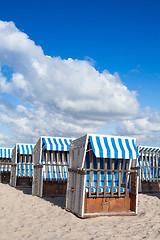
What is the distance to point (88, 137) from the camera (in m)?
9.88

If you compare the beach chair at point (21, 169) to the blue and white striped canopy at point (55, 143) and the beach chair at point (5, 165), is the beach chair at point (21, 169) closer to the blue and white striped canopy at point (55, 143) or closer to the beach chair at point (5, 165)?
the beach chair at point (5, 165)

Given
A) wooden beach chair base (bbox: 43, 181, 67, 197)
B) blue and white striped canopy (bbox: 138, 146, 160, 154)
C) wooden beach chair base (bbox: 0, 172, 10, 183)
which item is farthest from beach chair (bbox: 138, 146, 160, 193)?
wooden beach chair base (bbox: 0, 172, 10, 183)

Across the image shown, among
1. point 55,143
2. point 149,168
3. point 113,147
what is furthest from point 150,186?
point 113,147

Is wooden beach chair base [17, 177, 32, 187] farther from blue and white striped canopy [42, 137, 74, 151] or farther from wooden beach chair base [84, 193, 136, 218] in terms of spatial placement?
wooden beach chair base [84, 193, 136, 218]

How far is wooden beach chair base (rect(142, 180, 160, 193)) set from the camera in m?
17.1

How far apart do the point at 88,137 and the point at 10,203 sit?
574cm

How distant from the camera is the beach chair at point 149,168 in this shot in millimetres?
17203

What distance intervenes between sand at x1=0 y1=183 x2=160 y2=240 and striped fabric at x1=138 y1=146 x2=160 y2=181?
593cm

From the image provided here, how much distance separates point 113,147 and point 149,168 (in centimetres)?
878

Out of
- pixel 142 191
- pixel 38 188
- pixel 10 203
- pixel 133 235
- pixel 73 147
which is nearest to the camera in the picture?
pixel 133 235

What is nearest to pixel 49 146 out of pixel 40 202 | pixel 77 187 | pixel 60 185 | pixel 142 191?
pixel 60 185

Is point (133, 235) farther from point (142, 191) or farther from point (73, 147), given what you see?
point (142, 191)

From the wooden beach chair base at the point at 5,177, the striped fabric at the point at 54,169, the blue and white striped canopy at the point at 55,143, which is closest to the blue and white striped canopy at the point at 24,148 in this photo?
the wooden beach chair base at the point at 5,177

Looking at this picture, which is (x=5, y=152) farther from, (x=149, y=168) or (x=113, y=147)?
(x=113, y=147)
